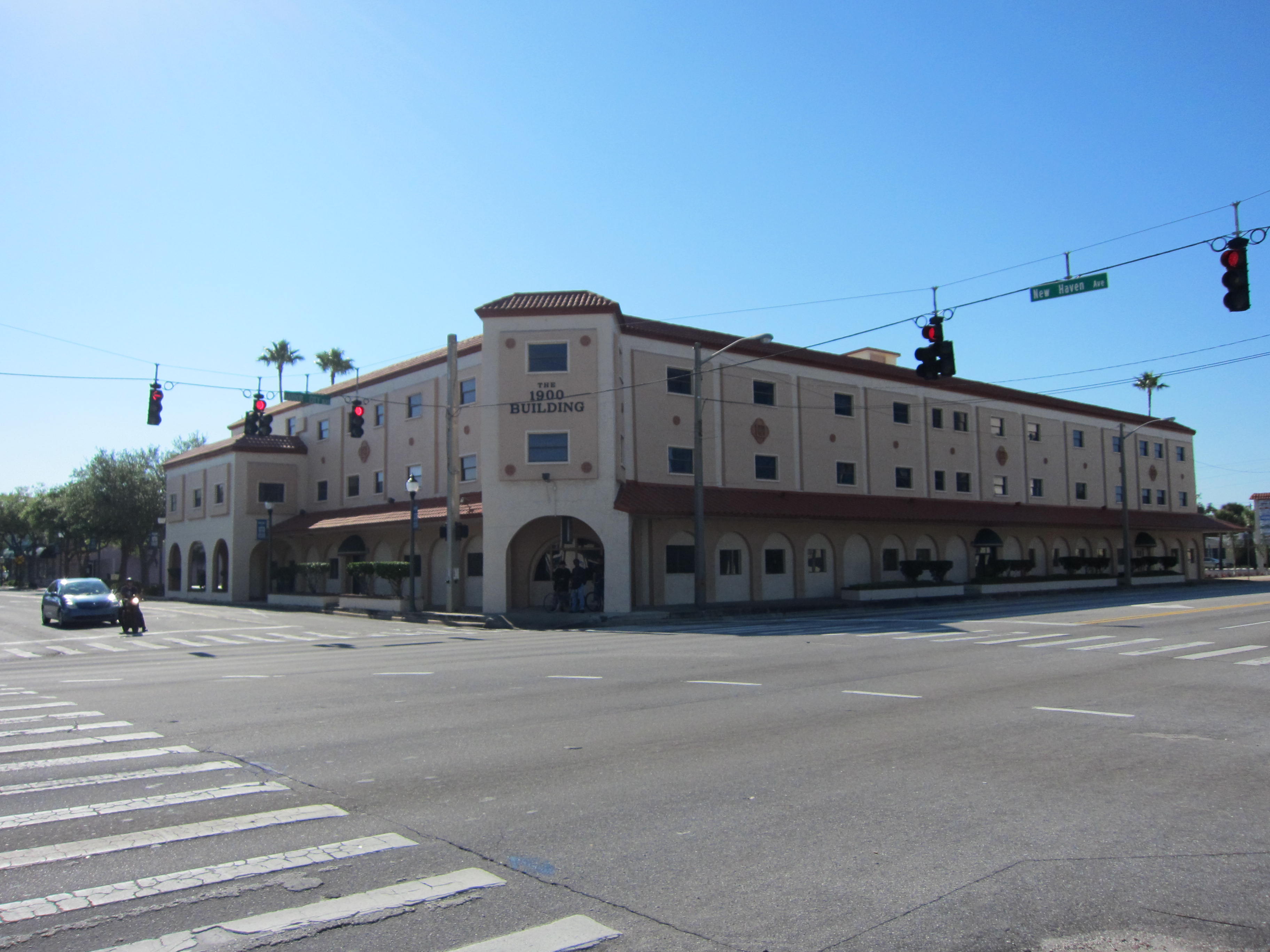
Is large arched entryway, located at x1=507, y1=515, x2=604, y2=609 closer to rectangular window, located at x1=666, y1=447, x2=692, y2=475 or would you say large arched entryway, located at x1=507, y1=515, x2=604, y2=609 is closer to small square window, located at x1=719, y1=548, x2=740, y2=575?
rectangular window, located at x1=666, y1=447, x2=692, y2=475

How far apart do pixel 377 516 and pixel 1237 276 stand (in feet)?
111

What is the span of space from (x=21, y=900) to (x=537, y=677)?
918 cm

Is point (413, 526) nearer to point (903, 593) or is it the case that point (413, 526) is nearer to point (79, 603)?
point (79, 603)

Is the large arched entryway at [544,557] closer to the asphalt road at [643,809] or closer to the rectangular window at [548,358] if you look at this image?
the rectangular window at [548,358]

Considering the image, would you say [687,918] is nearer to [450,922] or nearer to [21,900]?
[450,922]

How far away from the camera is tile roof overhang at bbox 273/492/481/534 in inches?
1411

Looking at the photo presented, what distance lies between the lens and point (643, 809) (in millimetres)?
6539

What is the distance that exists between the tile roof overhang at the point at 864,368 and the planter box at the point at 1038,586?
1004cm

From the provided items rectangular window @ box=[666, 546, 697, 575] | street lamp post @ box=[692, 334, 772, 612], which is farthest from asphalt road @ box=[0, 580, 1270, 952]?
rectangular window @ box=[666, 546, 697, 575]

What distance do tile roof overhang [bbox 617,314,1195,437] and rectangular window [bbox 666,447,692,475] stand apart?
4.25 m

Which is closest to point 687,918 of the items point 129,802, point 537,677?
point 129,802

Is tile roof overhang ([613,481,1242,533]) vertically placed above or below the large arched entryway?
above

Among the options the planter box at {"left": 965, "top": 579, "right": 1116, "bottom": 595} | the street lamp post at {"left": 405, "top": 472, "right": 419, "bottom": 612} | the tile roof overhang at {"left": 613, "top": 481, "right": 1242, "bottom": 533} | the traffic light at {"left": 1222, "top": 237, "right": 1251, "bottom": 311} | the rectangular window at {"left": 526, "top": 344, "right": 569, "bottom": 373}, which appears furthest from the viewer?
the planter box at {"left": 965, "top": 579, "right": 1116, "bottom": 595}

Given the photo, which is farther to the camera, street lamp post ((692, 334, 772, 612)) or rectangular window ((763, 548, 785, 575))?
rectangular window ((763, 548, 785, 575))
